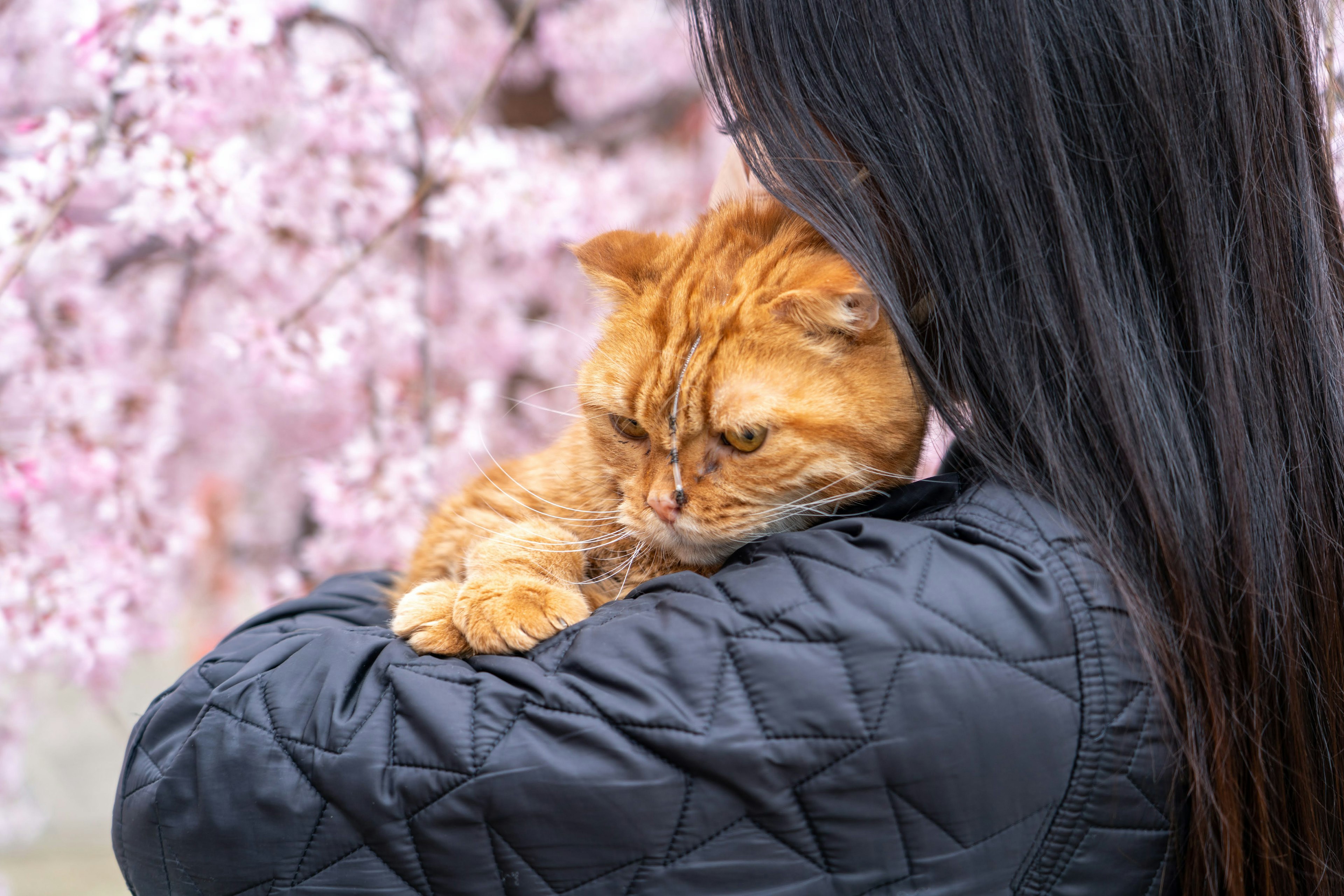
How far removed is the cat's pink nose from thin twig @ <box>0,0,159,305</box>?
1305mm

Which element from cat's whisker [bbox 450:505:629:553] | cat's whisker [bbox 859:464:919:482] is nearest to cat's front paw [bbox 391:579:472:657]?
cat's whisker [bbox 450:505:629:553]

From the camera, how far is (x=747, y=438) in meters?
1.11

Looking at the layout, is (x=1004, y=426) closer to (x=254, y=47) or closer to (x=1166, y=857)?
(x=1166, y=857)

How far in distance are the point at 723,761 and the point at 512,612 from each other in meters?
0.36

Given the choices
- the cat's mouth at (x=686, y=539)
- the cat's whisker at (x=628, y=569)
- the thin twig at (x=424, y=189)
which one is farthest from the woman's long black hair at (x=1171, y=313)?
the thin twig at (x=424, y=189)

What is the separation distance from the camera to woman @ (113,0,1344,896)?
2.29 ft

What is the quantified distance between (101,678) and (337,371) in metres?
1.10

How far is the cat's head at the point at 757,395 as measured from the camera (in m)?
1.09

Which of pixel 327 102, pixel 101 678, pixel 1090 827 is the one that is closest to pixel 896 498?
pixel 1090 827

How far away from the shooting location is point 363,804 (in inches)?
28.2

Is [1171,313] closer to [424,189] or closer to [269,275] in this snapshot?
[424,189]

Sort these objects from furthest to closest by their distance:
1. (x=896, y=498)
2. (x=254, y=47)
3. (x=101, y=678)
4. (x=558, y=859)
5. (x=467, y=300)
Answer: (x=467, y=300) < (x=101, y=678) < (x=254, y=47) < (x=896, y=498) < (x=558, y=859)

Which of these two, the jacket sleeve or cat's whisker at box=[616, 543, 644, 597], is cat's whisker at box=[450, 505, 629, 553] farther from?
the jacket sleeve

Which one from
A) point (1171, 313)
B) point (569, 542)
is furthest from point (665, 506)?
point (1171, 313)
